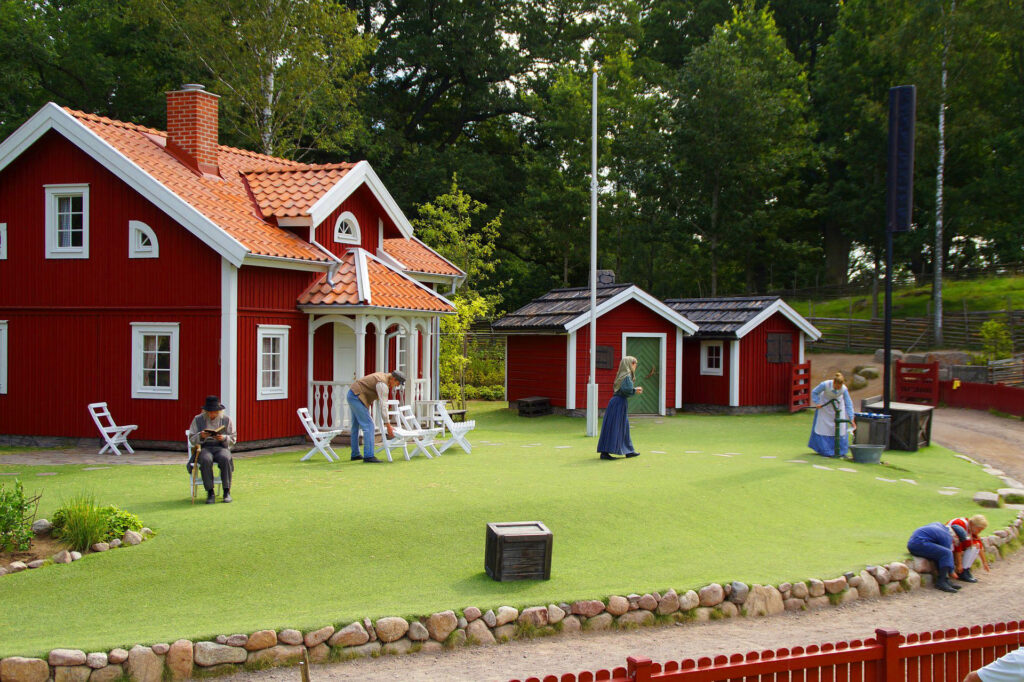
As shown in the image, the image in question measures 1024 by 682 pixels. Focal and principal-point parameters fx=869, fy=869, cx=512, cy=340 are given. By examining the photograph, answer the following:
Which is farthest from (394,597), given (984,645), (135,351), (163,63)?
(163,63)

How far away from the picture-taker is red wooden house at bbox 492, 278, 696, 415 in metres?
24.1

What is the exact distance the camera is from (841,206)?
4369 centimetres

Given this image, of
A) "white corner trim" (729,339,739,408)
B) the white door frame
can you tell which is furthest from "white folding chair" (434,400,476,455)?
"white corner trim" (729,339,739,408)

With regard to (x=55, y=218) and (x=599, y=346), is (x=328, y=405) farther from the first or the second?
(x=599, y=346)

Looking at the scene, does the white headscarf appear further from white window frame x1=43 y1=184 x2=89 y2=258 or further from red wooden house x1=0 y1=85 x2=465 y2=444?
Answer: white window frame x1=43 y1=184 x2=89 y2=258

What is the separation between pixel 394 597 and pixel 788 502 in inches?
258

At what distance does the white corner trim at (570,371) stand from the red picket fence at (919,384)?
10866 mm

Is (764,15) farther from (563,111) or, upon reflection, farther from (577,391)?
(577,391)

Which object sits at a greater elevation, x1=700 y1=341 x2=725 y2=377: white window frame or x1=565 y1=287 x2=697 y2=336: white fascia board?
x1=565 y1=287 x2=697 y2=336: white fascia board

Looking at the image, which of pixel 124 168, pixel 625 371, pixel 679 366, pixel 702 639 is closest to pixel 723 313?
pixel 679 366

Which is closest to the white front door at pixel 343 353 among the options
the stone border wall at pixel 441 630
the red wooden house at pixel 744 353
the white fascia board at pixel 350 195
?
the white fascia board at pixel 350 195

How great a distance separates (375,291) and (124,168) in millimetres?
5343

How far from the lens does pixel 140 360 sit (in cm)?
1706

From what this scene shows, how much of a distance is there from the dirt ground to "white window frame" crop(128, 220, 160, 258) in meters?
12.2
